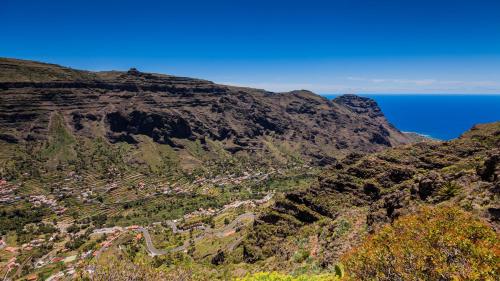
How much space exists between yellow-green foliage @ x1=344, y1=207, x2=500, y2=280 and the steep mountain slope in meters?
17.9

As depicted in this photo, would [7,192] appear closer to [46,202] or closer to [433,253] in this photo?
[46,202]

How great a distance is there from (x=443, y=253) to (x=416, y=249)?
1249 mm

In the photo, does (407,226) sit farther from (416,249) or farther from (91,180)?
(91,180)

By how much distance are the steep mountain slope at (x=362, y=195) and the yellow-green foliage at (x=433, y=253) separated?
1790 cm

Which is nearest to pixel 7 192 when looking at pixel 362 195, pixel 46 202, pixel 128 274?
pixel 46 202

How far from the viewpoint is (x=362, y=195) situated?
64.6 meters

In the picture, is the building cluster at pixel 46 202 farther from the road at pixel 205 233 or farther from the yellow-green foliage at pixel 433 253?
the yellow-green foliage at pixel 433 253

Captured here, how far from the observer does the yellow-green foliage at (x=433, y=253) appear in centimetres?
1544

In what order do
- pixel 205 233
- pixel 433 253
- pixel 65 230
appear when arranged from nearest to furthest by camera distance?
pixel 433 253
pixel 205 233
pixel 65 230

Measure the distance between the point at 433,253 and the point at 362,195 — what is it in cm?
4925

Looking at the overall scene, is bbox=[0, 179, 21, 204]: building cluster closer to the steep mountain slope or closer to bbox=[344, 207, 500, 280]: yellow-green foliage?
the steep mountain slope

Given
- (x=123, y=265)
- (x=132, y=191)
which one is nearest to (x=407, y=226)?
(x=123, y=265)

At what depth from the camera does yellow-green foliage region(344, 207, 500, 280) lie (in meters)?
15.4

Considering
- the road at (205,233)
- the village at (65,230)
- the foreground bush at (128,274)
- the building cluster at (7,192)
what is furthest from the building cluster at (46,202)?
the foreground bush at (128,274)
